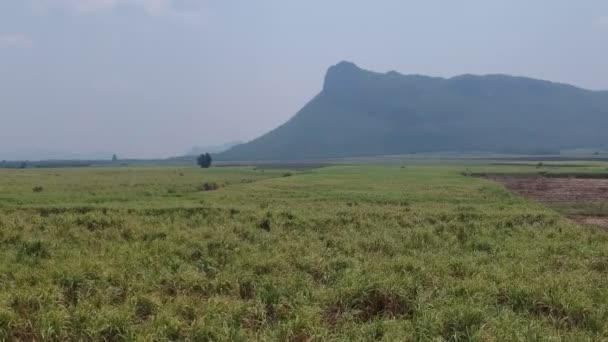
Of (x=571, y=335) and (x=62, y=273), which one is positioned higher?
(x=62, y=273)

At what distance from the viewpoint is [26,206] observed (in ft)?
102

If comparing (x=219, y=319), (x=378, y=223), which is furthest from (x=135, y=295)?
(x=378, y=223)

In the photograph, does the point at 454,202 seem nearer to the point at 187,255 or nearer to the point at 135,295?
the point at 187,255

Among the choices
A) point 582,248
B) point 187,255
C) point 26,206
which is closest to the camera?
point 187,255

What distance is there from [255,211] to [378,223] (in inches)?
297

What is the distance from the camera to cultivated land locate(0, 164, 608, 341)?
34.9ft

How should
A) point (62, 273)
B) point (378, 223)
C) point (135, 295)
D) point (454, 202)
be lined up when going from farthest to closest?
point (454, 202) < point (378, 223) < point (62, 273) < point (135, 295)

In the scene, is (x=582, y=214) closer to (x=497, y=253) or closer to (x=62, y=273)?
(x=497, y=253)

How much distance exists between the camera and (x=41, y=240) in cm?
1905

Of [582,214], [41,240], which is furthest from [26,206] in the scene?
[582,214]

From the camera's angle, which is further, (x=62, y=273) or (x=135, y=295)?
(x=62, y=273)

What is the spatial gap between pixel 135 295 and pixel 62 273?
10.3ft

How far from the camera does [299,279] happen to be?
14.0 m

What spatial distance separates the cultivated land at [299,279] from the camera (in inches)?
419
